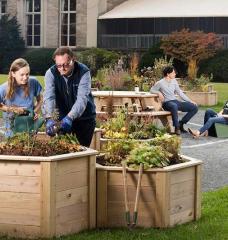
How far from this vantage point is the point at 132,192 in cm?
654

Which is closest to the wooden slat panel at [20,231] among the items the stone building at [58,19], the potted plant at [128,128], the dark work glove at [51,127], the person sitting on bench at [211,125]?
the dark work glove at [51,127]

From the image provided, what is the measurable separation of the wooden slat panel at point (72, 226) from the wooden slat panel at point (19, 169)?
19.2 inches

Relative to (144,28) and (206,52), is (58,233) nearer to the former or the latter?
(206,52)

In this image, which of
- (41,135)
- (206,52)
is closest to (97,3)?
(206,52)

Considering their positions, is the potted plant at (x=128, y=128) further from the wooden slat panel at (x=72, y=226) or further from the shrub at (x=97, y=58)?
the shrub at (x=97, y=58)

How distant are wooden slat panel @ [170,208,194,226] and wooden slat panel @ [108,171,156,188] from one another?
38 centimetres

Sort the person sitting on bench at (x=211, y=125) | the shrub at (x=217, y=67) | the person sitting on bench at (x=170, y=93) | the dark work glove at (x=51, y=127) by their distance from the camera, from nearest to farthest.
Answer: the dark work glove at (x=51, y=127), the person sitting on bench at (x=211, y=125), the person sitting on bench at (x=170, y=93), the shrub at (x=217, y=67)

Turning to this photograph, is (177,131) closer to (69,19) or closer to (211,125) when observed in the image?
(211,125)

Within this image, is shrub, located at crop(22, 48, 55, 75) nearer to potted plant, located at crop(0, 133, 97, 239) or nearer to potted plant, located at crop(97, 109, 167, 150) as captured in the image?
potted plant, located at crop(97, 109, 167, 150)

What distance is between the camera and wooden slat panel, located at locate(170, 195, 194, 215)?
21.7ft

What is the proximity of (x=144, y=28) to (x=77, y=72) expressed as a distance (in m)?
38.6

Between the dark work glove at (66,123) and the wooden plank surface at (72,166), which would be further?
the dark work glove at (66,123)

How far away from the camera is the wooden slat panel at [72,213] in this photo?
6207 mm

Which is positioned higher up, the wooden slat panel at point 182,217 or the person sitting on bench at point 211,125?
the person sitting on bench at point 211,125
